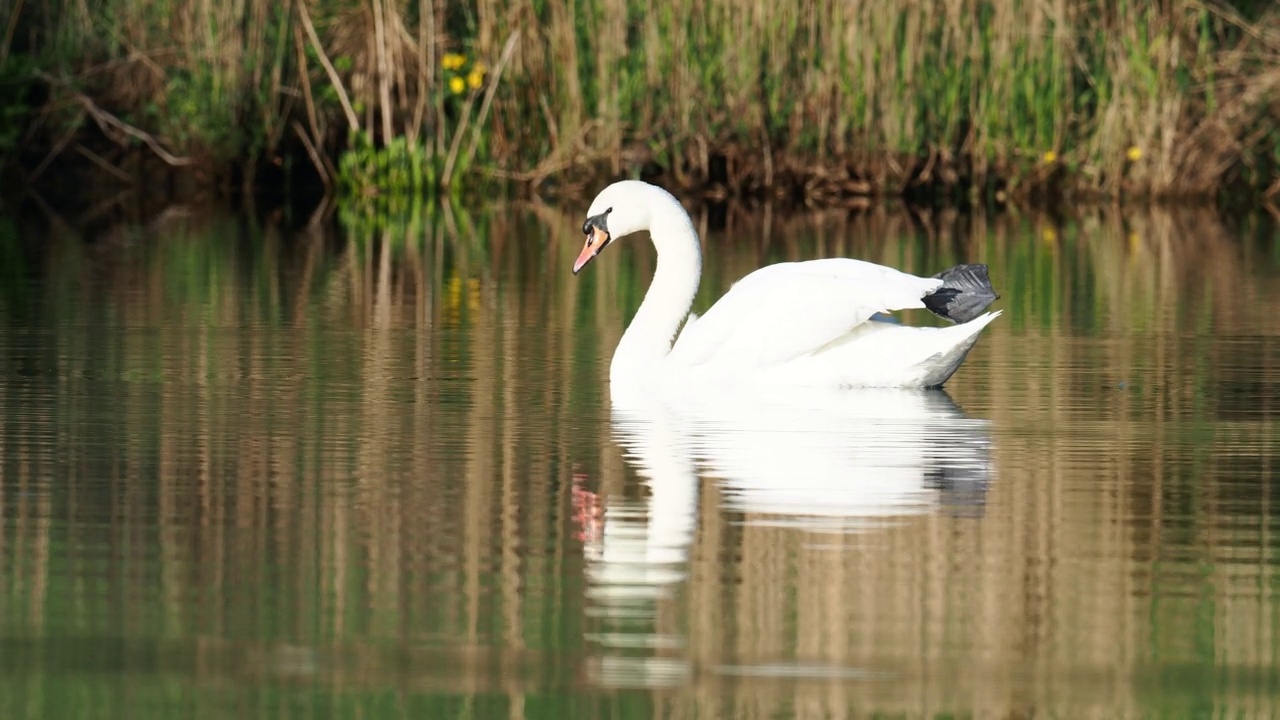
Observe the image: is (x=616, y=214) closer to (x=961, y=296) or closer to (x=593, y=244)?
(x=593, y=244)

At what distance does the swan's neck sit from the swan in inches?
0.5

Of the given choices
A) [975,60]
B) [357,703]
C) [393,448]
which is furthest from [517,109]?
[357,703]

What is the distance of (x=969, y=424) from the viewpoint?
7566 millimetres

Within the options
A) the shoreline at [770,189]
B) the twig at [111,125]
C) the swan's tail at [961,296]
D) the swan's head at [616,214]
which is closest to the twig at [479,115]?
the shoreline at [770,189]

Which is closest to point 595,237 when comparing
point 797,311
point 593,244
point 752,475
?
point 593,244

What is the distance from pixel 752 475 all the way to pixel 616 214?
3.02 metres

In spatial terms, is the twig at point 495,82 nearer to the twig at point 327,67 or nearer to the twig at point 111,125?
the twig at point 327,67

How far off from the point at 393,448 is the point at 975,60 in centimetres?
1307

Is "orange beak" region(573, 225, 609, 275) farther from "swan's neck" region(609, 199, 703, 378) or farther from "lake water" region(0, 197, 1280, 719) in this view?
"lake water" region(0, 197, 1280, 719)

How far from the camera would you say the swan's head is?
9.31 m

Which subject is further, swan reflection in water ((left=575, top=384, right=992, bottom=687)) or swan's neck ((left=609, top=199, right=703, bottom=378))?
swan's neck ((left=609, top=199, right=703, bottom=378))

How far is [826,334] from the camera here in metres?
8.20

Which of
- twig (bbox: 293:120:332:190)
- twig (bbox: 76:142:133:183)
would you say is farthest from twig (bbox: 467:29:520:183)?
twig (bbox: 76:142:133:183)

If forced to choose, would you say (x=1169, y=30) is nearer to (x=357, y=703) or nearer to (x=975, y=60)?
(x=975, y=60)
